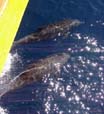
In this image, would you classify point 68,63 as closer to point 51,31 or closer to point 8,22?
point 51,31

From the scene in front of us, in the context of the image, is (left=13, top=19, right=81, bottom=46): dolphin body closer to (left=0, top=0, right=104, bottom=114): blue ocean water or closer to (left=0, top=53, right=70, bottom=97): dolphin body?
(left=0, top=0, right=104, bottom=114): blue ocean water

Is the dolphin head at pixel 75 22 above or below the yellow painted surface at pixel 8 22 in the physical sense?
below

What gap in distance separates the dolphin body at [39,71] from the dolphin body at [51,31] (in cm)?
141

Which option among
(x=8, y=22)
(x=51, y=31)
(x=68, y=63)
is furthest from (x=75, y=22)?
(x=8, y=22)

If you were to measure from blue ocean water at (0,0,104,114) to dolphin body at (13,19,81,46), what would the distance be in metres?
0.29

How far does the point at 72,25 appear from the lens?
18844 mm

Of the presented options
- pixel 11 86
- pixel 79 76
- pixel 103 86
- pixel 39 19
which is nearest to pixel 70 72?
pixel 79 76

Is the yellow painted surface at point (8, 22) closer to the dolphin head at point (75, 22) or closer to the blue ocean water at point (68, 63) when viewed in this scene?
the blue ocean water at point (68, 63)

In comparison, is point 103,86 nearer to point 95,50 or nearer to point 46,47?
point 95,50

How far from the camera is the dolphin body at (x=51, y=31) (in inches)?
714

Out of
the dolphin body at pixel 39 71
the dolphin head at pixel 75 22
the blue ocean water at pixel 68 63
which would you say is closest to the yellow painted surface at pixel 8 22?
the dolphin body at pixel 39 71

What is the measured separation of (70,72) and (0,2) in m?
4.28

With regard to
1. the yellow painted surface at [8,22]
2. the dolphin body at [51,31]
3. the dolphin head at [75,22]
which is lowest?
the dolphin head at [75,22]

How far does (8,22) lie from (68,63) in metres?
3.11
